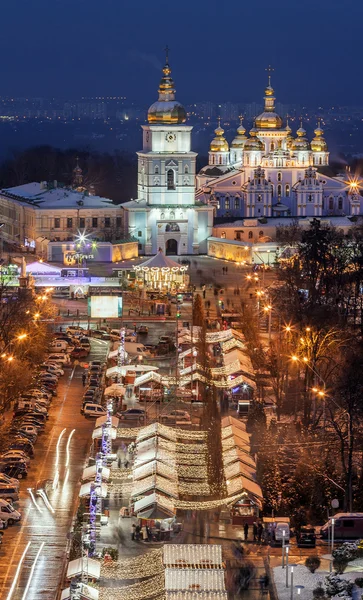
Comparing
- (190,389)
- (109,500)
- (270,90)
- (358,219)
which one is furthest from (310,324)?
(270,90)

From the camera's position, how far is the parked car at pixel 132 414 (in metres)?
31.8

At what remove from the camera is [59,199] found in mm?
63000

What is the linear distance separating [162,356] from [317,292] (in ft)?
17.6

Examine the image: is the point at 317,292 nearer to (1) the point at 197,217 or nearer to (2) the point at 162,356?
(2) the point at 162,356

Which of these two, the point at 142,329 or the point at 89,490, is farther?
the point at 142,329

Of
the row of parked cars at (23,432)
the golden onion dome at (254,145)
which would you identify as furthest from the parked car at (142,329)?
the golden onion dome at (254,145)

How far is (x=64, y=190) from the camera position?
64625mm

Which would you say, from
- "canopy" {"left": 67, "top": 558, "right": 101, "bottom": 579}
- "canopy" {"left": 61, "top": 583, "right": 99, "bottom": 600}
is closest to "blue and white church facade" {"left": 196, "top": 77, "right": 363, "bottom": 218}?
"canopy" {"left": 67, "top": 558, "right": 101, "bottom": 579}

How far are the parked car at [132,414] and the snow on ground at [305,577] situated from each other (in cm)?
926

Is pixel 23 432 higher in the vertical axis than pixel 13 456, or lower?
higher

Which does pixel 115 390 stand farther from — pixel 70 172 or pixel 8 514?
pixel 70 172

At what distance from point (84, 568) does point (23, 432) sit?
7.88 metres

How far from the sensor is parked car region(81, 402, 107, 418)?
32.0 meters

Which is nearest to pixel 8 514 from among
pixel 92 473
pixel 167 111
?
pixel 92 473
